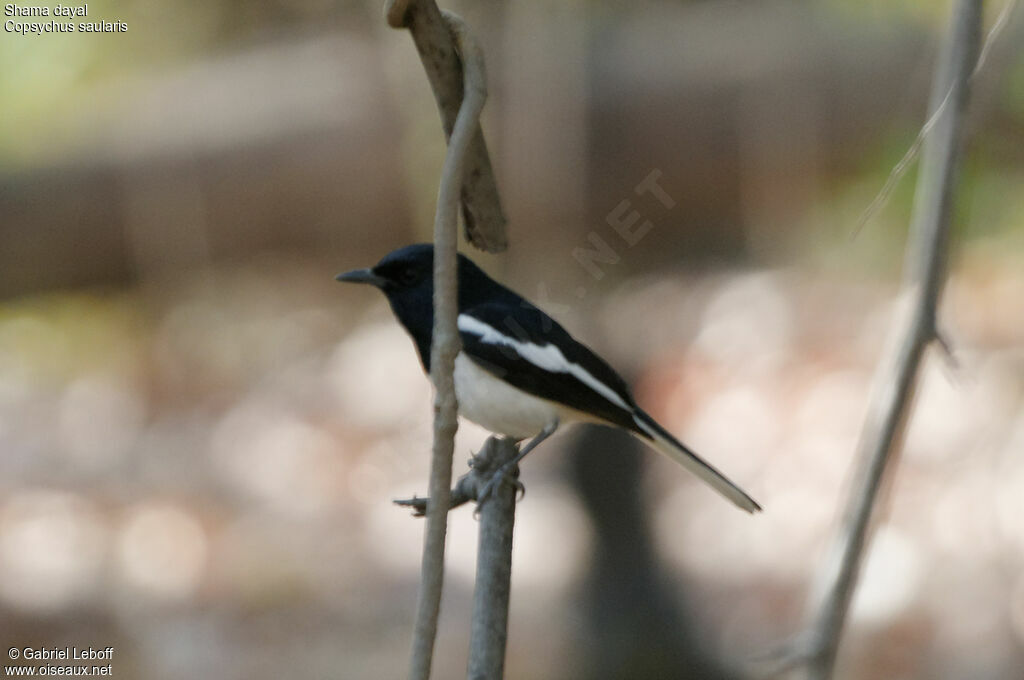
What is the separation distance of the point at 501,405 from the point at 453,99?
39.9 inches

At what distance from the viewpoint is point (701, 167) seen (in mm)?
6434

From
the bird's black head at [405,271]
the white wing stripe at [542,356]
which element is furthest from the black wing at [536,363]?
the bird's black head at [405,271]

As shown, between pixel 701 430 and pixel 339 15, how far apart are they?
3.98 meters

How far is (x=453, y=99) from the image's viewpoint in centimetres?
121

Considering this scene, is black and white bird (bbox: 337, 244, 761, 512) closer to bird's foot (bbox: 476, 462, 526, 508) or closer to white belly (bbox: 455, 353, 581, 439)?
white belly (bbox: 455, 353, 581, 439)

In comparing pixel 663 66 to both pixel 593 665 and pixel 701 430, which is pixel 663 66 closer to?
pixel 701 430

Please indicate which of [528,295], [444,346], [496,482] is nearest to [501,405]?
[496,482]

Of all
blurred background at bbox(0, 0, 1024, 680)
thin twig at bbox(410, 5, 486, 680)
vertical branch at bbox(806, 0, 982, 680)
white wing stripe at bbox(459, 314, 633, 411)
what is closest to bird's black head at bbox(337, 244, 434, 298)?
white wing stripe at bbox(459, 314, 633, 411)

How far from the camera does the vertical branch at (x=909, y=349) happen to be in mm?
1047

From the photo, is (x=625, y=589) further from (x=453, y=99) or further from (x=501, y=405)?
(x=453, y=99)

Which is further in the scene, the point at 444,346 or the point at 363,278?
the point at 363,278

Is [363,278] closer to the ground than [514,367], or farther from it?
farther from it

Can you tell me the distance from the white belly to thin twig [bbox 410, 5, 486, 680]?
94 cm

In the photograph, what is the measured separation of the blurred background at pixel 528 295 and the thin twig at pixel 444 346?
5.48 feet
